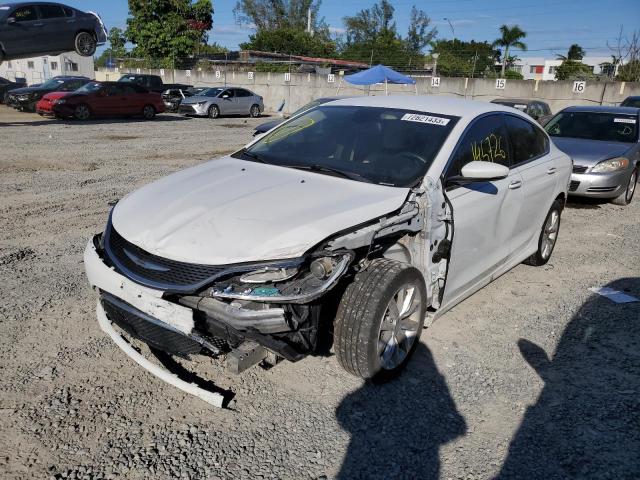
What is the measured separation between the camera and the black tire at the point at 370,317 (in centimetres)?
293

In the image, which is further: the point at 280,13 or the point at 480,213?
the point at 280,13

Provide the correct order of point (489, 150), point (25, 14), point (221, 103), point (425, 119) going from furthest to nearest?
point (221, 103) → point (25, 14) → point (489, 150) → point (425, 119)

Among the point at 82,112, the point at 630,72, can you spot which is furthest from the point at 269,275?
the point at 630,72

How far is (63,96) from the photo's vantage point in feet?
58.6

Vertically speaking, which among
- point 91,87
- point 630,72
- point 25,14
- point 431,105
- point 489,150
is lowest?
point 91,87

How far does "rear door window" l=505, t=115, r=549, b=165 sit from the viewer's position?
4.50 meters

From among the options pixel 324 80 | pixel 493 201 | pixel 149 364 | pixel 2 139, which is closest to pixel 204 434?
pixel 149 364

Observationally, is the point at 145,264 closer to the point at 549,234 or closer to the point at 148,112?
the point at 549,234

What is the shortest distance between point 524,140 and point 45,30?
52.2 ft

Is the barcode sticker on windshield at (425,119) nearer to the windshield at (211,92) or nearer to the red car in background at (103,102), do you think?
the red car in background at (103,102)

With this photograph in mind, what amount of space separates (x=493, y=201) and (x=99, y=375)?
117 inches

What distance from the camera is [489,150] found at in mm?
4109

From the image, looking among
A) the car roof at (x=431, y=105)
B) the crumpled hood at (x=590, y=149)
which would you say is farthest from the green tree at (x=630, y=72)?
the car roof at (x=431, y=105)

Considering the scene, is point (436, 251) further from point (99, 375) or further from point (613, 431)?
point (99, 375)
